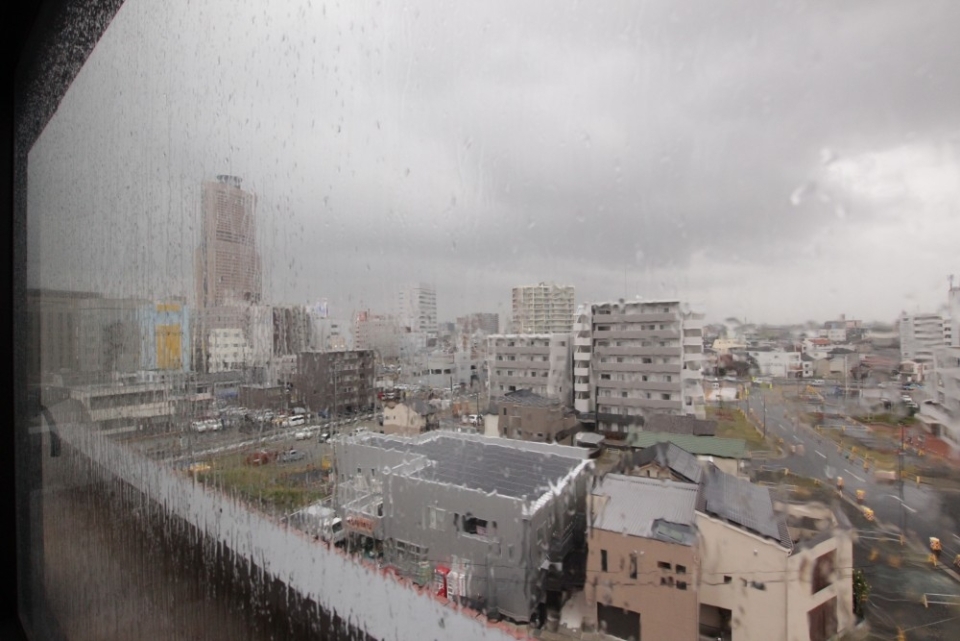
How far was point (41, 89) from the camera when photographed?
5.81 ft

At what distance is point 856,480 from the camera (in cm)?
29

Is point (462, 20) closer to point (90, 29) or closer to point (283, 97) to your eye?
point (283, 97)

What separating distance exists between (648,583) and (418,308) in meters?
0.39

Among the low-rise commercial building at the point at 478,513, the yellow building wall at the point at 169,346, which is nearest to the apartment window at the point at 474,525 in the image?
the low-rise commercial building at the point at 478,513

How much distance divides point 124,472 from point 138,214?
2.47 ft

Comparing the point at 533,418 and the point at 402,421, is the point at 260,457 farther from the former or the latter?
the point at 533,418

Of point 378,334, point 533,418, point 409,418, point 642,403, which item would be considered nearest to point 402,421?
point 409,418

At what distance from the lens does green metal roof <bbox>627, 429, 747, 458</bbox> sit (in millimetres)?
333

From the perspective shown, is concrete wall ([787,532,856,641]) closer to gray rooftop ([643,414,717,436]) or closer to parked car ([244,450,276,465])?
gray rooftop ([643,414,717,436])

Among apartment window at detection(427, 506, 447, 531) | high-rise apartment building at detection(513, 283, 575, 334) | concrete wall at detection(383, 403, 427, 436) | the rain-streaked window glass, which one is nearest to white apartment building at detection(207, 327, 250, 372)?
the rain-streaked window glass

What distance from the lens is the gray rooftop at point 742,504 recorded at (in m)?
0.31

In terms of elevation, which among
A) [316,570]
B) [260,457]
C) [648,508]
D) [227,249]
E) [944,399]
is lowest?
[316,570]

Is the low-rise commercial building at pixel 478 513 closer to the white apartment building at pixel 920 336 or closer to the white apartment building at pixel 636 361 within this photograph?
the white apartment building at pixel 636 361

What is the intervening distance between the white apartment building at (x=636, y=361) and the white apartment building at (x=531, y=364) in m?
0.01
